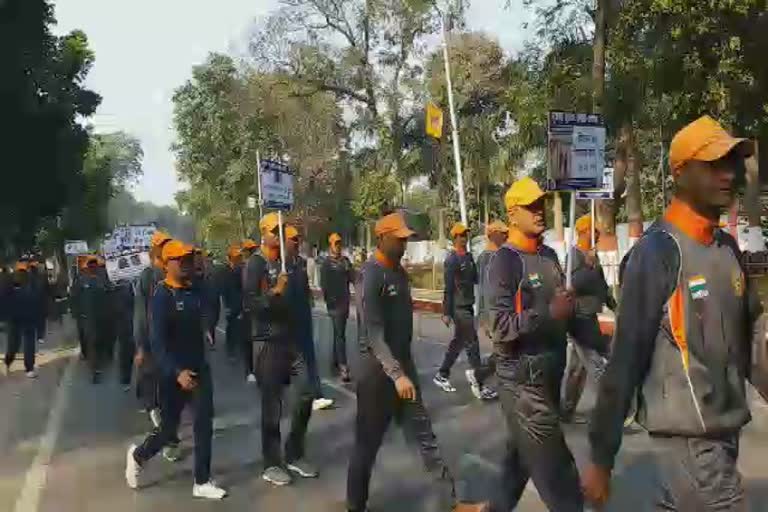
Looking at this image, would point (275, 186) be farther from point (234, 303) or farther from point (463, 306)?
point (234, 303)

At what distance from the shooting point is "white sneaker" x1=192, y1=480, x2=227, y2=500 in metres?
7.18

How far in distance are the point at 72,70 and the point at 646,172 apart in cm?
2594

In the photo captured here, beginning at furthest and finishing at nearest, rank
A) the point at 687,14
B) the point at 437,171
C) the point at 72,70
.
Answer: the point at 437,171
the point at 72,70
the point at 687,14

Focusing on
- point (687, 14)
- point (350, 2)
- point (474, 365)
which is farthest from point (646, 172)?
point (474, 365)

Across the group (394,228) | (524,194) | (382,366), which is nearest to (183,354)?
(382,366)

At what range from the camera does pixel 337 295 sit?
44.3 ft

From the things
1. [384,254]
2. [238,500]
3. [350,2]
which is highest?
[350,2]

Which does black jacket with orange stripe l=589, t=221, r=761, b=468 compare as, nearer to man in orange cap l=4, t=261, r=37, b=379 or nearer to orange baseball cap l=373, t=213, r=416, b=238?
orange baseball cap l=373, t=213, r=416, b=238

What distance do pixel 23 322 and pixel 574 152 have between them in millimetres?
9892

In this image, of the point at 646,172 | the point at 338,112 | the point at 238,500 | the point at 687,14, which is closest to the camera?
the point at 238,500

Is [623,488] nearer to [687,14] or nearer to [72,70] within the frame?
[687,14]

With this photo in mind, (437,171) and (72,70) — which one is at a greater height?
(72,70)

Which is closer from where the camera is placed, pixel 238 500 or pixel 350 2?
pixel 238 500

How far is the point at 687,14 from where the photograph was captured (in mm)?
18703
